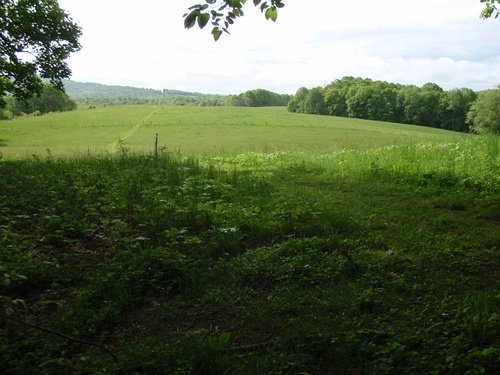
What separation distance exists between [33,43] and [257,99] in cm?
10842

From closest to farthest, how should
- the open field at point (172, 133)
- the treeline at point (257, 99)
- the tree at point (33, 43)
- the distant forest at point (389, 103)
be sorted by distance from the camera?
the tree at point (33, 43), the open field at point (172, 133), the distant forest at point (389, 103), the treeline at point (257, 99)

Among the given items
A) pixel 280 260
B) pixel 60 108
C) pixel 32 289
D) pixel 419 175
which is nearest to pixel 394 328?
pixel 280 260

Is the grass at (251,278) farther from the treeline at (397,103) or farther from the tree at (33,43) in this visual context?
the treeline at (397,103)

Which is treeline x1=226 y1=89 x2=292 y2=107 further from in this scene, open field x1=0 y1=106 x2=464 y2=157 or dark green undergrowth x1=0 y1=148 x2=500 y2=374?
dark green undergrowth x1=0 y1=148 x2=500 y2=374

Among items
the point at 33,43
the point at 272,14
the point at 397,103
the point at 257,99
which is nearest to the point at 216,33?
the point at 272,14

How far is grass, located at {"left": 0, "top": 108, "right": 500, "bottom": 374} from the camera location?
3205 mm

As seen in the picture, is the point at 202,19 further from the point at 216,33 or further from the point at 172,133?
the point at 172,133

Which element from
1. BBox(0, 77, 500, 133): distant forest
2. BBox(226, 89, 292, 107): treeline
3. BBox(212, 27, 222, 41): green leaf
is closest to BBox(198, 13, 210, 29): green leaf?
BBox(212, 27, 222, 41): green leaf

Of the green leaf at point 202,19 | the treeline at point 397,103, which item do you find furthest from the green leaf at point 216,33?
the treeline at point 397,103

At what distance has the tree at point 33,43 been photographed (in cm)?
1655

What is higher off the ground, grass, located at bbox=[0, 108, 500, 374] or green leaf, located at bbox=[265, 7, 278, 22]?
green leaf, located at bbox=[265, 7, 278, 22]

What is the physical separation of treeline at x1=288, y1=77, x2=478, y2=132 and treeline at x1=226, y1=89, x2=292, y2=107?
23138mm

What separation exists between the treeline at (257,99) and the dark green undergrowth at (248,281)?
112352mm

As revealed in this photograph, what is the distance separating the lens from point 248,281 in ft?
15.5
